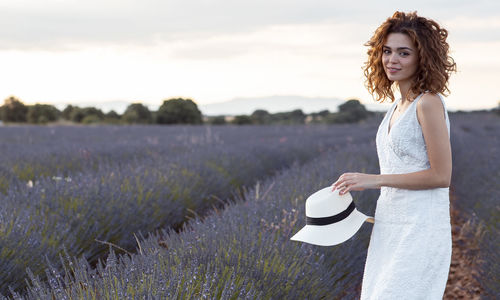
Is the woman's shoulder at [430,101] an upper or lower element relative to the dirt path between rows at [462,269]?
upper

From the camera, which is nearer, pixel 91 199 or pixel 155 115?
pixel 91 199

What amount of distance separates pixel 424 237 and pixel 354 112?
35004 mm

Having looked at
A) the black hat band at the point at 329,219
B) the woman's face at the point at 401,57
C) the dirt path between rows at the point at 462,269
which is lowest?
the dirt path between rows at the point at 462,269

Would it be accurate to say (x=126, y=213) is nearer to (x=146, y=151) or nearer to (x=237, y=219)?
(x=237, y=219)

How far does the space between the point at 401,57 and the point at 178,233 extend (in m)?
2.11

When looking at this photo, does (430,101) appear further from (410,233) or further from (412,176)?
(410,233)

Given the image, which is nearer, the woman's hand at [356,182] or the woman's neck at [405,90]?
the woman's hand at [356,182]

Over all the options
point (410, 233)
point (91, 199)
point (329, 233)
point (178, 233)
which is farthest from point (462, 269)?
point (91, 199)

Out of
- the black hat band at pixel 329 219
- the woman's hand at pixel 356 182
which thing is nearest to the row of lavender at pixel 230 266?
the black hat band at pixel 329 219

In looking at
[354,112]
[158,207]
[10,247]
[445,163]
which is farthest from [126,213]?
[354,112]

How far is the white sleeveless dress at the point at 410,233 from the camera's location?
169 cm

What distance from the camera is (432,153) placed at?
5.48 feet

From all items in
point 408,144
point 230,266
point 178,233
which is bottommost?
point 178,233

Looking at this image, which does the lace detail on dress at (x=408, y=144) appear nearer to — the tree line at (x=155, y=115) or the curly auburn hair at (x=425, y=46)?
the curly auburn hair at (x=425, y=46)
